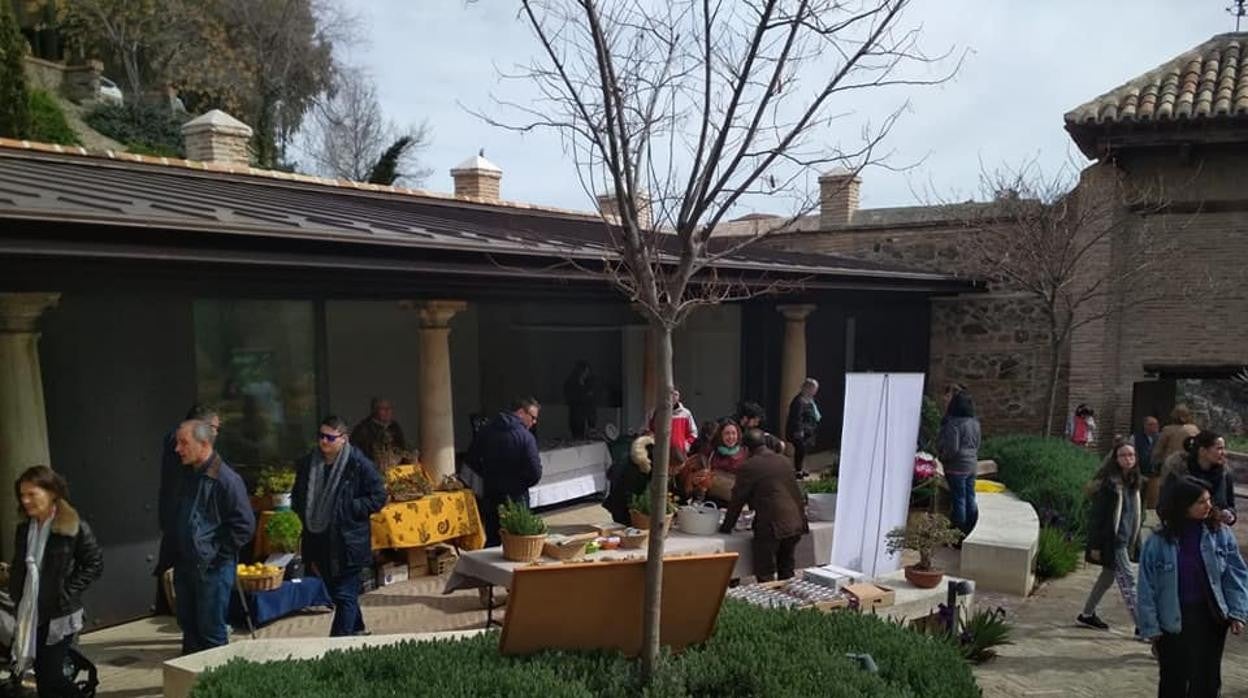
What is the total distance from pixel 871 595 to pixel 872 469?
1.41 metres

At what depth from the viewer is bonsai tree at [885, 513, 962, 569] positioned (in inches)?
234

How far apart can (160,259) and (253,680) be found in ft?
9.16

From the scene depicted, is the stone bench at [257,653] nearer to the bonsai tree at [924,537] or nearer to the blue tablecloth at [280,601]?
the blue tablecloth at [280,601]

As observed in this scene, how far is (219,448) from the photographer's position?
25.1 ft

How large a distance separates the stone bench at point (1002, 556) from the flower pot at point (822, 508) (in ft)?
3.82

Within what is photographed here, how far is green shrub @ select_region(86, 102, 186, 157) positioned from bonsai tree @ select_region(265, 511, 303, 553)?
20745mm

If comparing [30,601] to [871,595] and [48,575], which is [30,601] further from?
[871,595]

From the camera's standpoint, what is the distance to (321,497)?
5.46m

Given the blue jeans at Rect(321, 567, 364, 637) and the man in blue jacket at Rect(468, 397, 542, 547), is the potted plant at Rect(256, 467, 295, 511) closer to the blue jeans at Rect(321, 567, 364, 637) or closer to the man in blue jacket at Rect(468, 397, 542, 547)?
the man in blue jacket at Rect(468, 397, 542, 547)

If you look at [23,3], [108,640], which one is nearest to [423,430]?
[108,640]

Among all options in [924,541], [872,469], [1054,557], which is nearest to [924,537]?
[924,541]

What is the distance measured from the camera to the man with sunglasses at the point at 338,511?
214 inches

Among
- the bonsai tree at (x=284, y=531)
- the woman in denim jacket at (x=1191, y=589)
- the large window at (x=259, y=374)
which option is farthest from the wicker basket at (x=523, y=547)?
the woman in denim jacket at (x=1191, y=589)

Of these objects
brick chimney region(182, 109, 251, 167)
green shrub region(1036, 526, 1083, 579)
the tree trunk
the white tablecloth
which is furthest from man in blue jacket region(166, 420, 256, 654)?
brick chimney region(182, 109, 251, 167)
